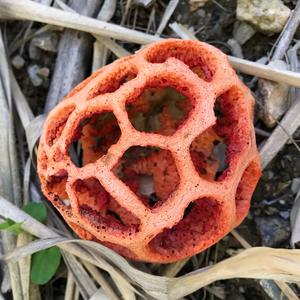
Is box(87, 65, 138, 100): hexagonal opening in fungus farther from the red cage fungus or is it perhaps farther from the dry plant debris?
the dry plant debris

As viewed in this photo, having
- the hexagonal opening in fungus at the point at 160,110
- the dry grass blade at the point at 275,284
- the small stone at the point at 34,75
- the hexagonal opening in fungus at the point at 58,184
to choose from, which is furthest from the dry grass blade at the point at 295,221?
the small stone at the point at 34,75

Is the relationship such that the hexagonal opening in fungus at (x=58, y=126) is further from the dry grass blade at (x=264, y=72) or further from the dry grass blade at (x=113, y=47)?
the dry grass blade at (x=264, y=72)

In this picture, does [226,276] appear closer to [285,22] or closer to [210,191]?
[210,191]

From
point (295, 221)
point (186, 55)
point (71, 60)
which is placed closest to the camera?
point (186, 55)

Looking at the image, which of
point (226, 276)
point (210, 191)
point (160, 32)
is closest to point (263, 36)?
point (160, 32)

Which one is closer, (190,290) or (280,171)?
(190,290)

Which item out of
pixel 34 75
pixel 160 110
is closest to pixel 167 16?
pixel 160 110

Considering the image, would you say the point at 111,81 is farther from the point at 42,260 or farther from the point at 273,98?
the point at 42,260

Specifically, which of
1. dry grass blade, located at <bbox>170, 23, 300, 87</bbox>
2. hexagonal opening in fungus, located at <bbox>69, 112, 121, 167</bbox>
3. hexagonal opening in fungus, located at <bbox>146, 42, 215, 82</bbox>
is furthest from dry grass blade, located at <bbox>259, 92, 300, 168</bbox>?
hexagonal opening in fungus, located at <bbox>69, 112, 121, 167</bbox>
